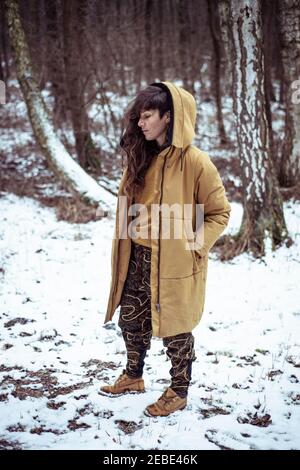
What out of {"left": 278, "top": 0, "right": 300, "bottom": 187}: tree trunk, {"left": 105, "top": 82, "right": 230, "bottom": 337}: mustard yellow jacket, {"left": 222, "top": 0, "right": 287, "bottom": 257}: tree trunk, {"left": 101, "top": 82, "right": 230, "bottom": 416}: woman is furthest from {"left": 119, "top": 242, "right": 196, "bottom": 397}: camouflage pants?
{"left": 278, "top": 0, "right": 300, "bottom": 187}: tree trunk

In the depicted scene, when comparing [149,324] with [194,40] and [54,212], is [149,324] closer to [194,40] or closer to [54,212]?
[54,212]

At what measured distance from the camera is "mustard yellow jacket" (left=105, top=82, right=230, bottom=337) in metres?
2.94

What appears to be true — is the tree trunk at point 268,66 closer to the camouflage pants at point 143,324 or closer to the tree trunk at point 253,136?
the tree trunk at point 253,136

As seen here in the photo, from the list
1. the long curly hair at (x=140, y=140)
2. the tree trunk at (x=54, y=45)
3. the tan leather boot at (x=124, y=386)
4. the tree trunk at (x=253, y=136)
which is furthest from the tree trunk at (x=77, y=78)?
the tan leather boot at (x=124, y=386)

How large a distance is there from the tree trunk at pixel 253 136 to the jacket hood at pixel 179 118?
3601 millimetres

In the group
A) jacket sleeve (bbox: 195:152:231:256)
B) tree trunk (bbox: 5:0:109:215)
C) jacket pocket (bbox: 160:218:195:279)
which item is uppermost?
tree trunk (bbox: 5:0:109:215)

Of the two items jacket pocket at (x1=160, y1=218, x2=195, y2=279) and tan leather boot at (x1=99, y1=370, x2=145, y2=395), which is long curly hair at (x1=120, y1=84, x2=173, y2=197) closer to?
jacket pocket at (x1=160, y1=218, x2=195, y2=279)

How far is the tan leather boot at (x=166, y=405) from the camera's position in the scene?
10.9 feet

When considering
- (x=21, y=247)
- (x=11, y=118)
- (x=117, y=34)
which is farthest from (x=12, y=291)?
(x=11, y=118)

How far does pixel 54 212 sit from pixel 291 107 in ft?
17.8

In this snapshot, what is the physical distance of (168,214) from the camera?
9.63 ft

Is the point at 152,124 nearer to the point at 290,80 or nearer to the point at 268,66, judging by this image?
the point at 290,80

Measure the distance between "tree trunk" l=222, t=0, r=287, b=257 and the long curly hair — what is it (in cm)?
363

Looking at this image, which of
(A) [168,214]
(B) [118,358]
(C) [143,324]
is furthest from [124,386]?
(A) [168,214]
